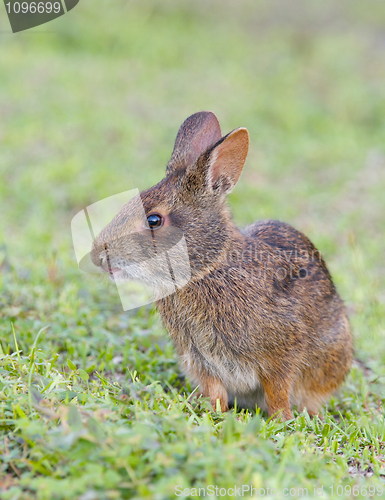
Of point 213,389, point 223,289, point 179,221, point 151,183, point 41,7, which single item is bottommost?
point 213,389

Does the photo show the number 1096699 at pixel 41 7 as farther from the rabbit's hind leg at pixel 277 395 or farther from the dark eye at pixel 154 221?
the rabbit's hind leg at pixel 277 395

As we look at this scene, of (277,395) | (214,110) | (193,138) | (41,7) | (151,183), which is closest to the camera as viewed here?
(277,395)

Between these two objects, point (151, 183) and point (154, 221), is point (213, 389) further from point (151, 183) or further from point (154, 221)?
point (151, 183)

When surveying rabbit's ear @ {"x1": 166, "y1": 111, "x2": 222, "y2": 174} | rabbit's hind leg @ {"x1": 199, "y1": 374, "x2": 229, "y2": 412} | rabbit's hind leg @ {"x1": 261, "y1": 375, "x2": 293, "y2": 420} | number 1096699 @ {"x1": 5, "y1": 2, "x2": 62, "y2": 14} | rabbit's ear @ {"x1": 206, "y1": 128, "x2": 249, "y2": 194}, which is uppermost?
number 1096699 @ {"x1": 5, "y1": 2, "x2": 62, "y2": 14}

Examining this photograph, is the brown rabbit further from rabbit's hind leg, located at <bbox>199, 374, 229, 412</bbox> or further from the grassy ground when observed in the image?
the grassy ground

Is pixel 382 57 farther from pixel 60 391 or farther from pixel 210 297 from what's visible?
pixel 60 391

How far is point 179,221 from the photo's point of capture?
3580 mm

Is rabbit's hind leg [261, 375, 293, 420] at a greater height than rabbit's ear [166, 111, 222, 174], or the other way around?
rabbit's ear [166, 111, 222, 174]

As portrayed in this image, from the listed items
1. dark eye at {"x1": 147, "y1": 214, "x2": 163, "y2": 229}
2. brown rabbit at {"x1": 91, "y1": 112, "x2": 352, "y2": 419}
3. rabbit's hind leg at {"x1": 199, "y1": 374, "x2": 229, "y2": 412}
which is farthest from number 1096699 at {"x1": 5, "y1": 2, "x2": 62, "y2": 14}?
rabbit's hind leg at {"x1": 199, "y1": 374, "x2": 229, "y2": 412}

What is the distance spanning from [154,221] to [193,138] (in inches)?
34.8

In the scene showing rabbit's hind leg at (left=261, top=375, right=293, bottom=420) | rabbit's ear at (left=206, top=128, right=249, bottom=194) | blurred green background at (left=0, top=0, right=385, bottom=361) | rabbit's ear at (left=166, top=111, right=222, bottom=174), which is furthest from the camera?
blurred green background at (left=0, top=0, right=385, bottom=361)

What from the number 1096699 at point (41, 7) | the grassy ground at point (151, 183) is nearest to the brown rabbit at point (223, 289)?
the grassy ground at point (151, 183)

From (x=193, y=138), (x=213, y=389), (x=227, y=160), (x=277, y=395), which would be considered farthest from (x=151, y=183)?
(x=277, y=395)

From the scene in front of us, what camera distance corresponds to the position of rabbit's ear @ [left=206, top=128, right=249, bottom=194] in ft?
11.3
